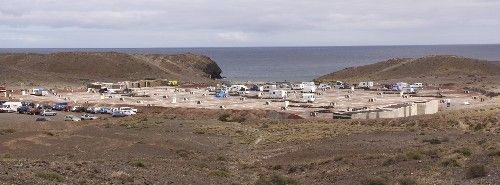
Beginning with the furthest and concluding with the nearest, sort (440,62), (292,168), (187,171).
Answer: (440,62) < (292,168) < (187,171)

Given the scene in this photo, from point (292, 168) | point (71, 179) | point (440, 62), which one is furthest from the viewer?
point (440, 62)

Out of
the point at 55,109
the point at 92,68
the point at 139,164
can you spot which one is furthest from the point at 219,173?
the point at 92,68

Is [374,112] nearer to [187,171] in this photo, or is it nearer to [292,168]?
[292,168]

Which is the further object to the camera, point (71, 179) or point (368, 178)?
point (368, 178)

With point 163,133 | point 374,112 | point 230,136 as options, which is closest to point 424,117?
point 374,112

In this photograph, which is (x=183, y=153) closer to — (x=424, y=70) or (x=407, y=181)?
(x=407, y=181)

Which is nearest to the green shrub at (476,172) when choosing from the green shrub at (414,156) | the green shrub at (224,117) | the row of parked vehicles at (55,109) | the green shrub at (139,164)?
the green shrub at (414,156)
